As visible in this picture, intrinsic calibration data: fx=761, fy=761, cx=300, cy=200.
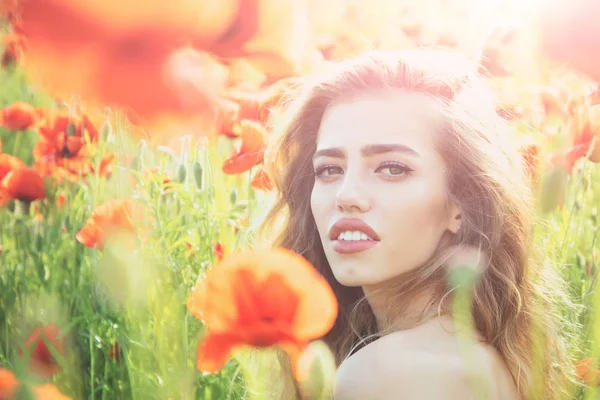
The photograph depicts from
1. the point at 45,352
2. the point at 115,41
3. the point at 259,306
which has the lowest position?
the point at 45,352

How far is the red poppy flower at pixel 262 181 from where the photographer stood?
628 millimetres

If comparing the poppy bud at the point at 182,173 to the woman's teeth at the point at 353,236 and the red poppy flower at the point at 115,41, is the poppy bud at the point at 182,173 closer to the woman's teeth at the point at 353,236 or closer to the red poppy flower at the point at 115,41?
the woman's teeth at the point at 353,236

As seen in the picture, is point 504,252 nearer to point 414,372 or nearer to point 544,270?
point 544,270

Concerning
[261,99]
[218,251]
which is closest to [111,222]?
[218,251]

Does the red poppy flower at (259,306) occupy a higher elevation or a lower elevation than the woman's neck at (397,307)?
higher

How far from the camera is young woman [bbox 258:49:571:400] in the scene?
44 cm

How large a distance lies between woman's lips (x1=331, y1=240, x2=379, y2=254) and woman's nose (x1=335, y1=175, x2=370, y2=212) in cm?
2

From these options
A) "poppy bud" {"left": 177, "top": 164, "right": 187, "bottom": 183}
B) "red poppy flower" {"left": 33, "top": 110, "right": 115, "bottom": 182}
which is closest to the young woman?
"poppy bud" {"left": 177, "top": 164, "right": 187, "bottom": 183}

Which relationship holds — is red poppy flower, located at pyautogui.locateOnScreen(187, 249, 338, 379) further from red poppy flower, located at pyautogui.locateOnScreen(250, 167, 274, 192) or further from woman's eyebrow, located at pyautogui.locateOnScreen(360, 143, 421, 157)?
red poppy flower, located at pyautogui.locateOnScreen(250, 167, 274, 192)

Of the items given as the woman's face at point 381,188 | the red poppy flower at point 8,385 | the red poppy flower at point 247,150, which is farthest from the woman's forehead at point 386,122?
the red poppy flower at point 8,385

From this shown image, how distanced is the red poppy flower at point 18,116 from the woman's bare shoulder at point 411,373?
0.49 metres

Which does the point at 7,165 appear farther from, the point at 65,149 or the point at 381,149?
the point at 381,149

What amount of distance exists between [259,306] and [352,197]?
5.9 inches

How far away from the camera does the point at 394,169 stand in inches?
18.1
